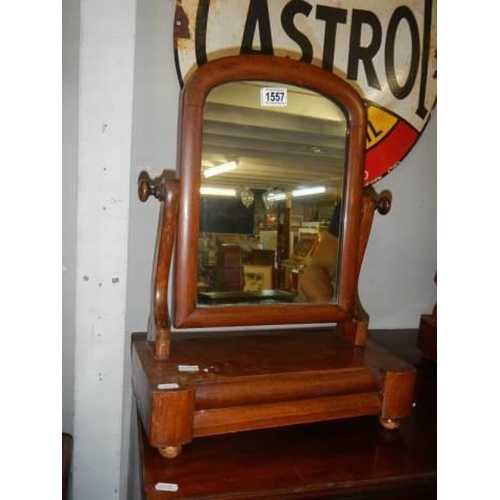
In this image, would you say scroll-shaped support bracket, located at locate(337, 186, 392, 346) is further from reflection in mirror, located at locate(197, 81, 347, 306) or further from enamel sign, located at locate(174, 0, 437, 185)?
enamel sign, located at locate(174, 0, 437, 185)

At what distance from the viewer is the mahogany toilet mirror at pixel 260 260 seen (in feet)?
2.32

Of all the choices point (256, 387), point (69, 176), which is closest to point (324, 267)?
point (256, 387)

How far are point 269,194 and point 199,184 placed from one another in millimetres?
166

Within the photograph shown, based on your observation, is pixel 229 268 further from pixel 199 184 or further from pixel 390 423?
pixel 390 423

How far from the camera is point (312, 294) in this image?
0.89 meters

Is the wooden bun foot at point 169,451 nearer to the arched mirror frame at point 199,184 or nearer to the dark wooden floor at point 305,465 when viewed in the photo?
the dark wooden floor at point 305,465

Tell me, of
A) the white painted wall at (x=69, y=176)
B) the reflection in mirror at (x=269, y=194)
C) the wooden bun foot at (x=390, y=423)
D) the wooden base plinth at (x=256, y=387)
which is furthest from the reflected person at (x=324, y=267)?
the white painted wall at (x=69, y=176)

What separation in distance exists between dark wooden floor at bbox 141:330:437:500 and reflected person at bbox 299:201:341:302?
269 mm

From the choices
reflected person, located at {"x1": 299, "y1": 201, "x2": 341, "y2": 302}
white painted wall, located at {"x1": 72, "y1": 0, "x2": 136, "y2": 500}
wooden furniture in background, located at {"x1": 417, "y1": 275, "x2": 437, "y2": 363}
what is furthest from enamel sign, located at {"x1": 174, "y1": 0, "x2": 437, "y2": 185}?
wooden furniture in background, located at {"x1": 417, "y1": 275, "x2": 437, "y2": 363}

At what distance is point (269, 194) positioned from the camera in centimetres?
86

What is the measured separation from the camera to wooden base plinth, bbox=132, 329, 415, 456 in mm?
646

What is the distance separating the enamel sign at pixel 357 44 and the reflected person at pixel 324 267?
306mm
